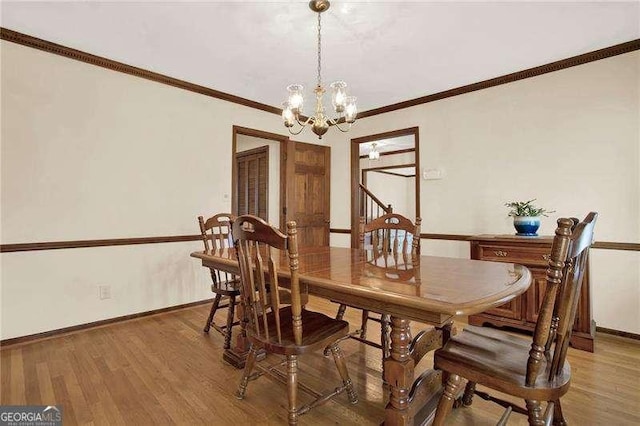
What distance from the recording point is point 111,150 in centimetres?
301

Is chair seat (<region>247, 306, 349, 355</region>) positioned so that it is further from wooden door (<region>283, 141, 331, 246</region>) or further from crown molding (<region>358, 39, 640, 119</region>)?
crown molding (<region>358, 39, 640, 119</region>)

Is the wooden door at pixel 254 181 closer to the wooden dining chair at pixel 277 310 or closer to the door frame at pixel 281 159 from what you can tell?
the door frame at pixel 281 159

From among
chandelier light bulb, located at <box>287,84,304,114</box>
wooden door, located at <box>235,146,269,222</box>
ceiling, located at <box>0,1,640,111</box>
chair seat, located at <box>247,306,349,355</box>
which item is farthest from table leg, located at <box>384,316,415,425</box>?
wooden door, located at <box>235,146,269,222</box>

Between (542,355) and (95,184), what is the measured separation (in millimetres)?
3402

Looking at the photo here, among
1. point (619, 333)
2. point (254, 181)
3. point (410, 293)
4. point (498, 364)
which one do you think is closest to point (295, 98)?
point (410, 293)

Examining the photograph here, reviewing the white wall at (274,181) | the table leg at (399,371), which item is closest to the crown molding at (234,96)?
the white wall at (274,181)

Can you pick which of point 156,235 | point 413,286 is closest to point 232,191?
point 156,235

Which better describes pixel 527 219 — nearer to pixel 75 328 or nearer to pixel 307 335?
pixel 307 335

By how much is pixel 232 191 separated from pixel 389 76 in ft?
7.19

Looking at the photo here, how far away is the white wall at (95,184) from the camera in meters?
2.56

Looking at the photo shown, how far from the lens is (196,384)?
1.96 metres

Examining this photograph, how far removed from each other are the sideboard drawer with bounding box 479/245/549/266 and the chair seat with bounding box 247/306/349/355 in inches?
69.3

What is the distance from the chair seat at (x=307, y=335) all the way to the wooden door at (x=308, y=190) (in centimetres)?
276

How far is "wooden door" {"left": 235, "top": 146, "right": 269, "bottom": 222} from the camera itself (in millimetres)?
4969
